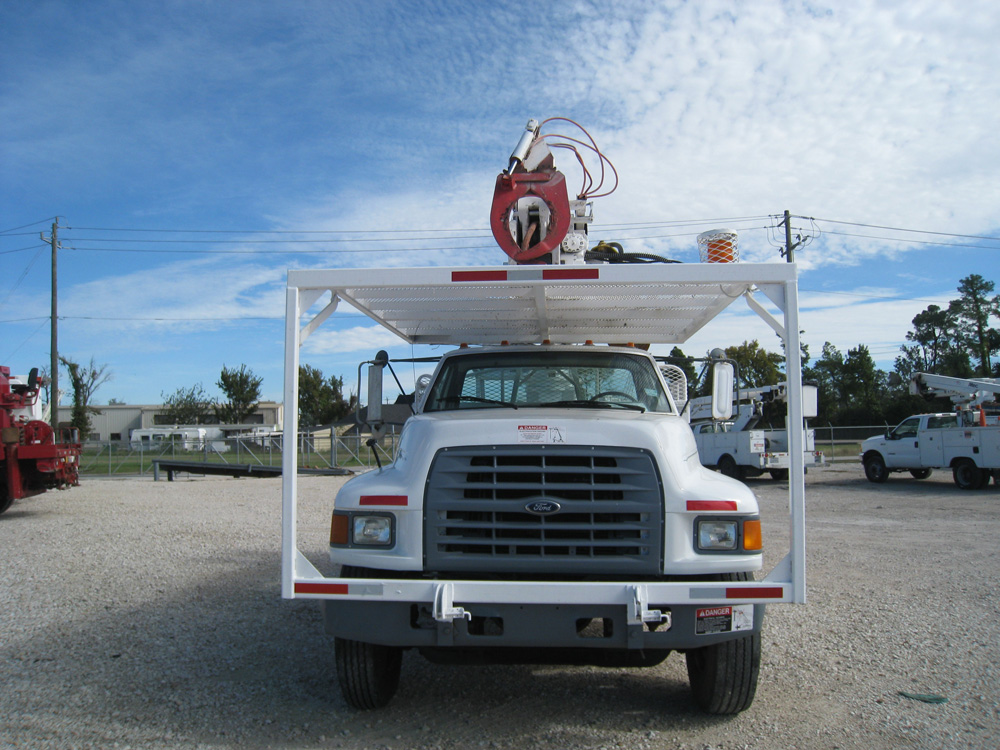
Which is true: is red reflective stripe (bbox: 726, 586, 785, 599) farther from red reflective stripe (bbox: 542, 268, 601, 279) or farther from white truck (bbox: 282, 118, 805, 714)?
red reflective stripe (bbox: 542, 268, 601, 279)

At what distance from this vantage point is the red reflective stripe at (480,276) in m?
4.02

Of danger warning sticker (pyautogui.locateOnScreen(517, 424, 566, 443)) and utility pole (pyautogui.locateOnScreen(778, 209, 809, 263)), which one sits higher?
utility pole (pyautogui.locateOnScreen(778, 209, 809, 263))

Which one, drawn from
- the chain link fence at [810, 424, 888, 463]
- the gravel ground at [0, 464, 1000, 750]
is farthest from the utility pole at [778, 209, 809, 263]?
the gravel ground at [0, 464, 1000, 750]

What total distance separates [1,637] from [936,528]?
12720mm

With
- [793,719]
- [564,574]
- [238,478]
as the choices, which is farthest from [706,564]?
[238,478]

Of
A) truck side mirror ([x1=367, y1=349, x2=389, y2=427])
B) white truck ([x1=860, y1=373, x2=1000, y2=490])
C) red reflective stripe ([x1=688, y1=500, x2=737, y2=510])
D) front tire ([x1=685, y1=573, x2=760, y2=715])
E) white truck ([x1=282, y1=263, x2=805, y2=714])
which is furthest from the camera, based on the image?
white truck ([x1=860, y1=373, x2=1000, y2=490])

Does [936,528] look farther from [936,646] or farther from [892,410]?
[892,410]

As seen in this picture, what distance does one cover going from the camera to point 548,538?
381 centimetres

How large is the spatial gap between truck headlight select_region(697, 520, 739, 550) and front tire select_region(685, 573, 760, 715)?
51cm

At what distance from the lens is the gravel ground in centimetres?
407

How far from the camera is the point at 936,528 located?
12.4 meters

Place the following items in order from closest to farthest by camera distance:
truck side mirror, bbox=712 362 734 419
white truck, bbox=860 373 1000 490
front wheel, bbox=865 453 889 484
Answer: truck side mirror, bbox=712 362 734 419, white truck, bbox=860 373 1000 490, front wheel, bbox=865 453 889 484

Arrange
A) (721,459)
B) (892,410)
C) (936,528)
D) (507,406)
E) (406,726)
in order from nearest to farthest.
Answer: (406,726)
(507,406)
(936,528)
(721,459)
(892,410)

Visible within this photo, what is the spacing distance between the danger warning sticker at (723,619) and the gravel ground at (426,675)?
26.7 inches
